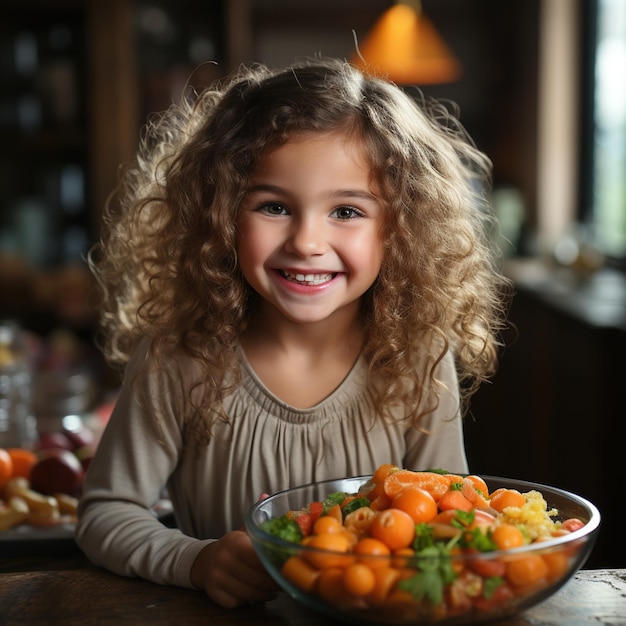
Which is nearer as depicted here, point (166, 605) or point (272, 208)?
point (166, 605)

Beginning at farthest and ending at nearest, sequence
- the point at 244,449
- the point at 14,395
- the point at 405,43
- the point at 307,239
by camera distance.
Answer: the point at 405,43 → the point at 14,395 → the point at 244,449 → the point at 307,239

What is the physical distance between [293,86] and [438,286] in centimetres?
32

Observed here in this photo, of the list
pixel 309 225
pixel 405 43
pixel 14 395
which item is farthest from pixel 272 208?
pixel 405 43

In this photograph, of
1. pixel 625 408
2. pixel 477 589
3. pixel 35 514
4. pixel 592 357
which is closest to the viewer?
pixel 477 589

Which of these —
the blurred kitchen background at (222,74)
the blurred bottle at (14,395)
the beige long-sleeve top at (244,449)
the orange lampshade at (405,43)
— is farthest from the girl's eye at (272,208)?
the orange lampshade at (405,43)

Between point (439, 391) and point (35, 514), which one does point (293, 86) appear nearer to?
point (439, 391)

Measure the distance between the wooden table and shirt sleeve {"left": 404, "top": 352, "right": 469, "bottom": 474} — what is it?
32 cm

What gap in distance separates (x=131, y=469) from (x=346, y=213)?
41cm

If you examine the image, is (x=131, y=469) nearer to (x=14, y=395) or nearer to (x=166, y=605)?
(x=166, y=605)

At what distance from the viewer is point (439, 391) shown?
1199 mm

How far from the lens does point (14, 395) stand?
6.30ft

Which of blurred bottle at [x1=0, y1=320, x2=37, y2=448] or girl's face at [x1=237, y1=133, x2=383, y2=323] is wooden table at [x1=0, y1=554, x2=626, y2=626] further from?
blurred bottle at [x1=0, y1=320, x2=37, y2=448]

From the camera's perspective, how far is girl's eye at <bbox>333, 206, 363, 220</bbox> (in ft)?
3.59

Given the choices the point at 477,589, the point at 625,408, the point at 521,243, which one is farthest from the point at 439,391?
the point at 521,243
